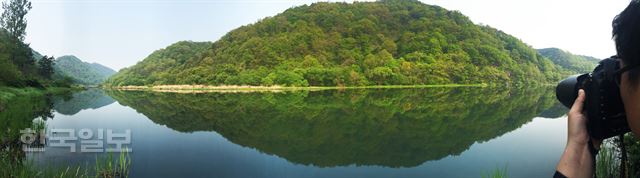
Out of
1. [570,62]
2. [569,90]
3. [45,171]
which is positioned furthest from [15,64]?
[570,62]

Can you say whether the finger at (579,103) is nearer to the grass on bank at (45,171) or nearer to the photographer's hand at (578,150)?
the photographer's hand at (578,150)

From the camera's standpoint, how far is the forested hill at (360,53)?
8422 centimetres

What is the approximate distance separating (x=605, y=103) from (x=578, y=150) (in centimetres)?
17

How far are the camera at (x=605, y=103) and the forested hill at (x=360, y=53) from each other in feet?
241

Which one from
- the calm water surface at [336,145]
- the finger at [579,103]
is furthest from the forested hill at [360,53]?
the finger at [579,103]

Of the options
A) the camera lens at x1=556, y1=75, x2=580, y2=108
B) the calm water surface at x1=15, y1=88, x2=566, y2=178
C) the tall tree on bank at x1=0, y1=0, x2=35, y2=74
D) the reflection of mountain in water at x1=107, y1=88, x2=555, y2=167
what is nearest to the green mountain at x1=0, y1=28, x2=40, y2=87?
the tall tree on bank at x1=0, y1=0, x2=35, y2=74

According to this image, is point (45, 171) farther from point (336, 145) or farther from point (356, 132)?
point (356, 132)

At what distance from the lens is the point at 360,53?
10262cm

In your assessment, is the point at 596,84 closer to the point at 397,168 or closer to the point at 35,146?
the point at 397,168

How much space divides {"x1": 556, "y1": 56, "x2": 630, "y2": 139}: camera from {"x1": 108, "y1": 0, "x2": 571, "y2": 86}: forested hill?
73.4 meters

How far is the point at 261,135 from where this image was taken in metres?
15.4

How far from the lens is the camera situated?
3.62ft

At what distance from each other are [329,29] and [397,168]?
110m

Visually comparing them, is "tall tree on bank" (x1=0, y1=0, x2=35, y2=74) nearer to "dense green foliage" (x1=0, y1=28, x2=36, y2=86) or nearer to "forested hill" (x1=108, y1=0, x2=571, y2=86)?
"dense green foliage" (x1=0, y1=28, x2=36, y2=86)
